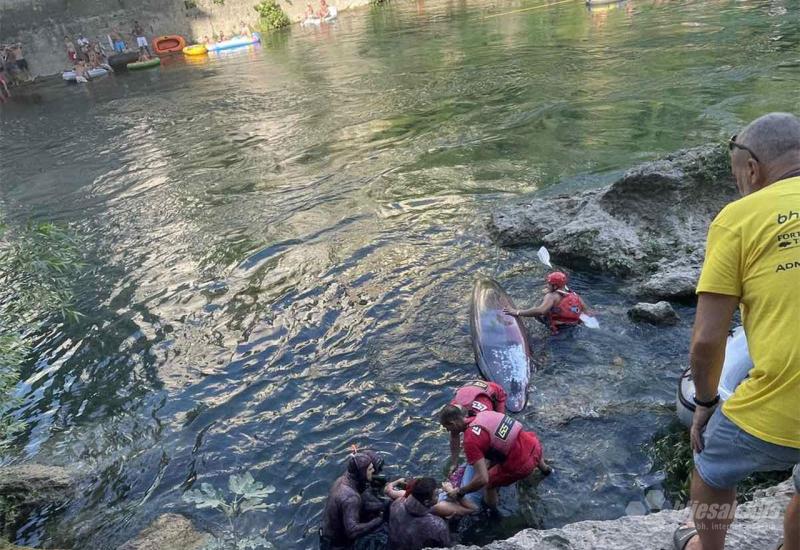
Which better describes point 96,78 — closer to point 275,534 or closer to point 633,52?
point 633,52

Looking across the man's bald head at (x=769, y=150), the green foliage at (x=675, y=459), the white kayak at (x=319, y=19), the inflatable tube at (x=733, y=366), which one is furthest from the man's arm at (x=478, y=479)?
the white kayak at (x=319, y=19)

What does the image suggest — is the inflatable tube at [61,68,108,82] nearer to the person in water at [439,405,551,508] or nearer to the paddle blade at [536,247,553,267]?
the paddle blade at [536,247,553,267]

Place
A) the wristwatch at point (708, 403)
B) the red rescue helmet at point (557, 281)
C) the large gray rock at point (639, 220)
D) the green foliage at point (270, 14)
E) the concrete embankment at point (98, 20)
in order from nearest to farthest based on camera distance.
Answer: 1. the wristwatch at point (708, 403)
2. the red rescue helmet at point (557, 281)
3. the large gray rock at point (639, 220)
4. the concrete embankment at point (98, 20)
5. the green foliage at point (270, 14)

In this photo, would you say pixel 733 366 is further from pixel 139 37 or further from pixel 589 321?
pixel 139 37

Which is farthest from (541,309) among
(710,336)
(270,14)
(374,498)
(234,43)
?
(270,14)

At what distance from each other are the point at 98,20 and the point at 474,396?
117ft

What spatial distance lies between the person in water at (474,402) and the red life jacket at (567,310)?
167 cm

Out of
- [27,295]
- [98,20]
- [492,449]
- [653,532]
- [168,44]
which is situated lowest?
[492,449]

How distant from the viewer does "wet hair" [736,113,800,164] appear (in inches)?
105

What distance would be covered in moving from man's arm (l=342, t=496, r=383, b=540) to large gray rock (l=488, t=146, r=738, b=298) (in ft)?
14.9

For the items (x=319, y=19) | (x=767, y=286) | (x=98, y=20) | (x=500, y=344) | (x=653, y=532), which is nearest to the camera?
(x=767, y=286)

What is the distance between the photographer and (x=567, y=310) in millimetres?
7109

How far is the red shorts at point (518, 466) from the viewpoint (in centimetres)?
511

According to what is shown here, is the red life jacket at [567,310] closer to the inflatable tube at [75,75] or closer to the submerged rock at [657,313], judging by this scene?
the submerged rock at [657,313]
